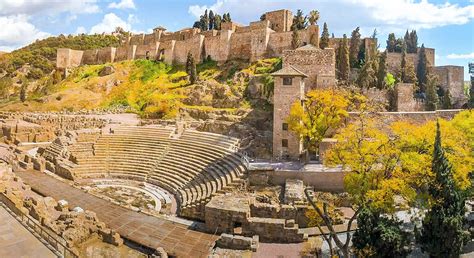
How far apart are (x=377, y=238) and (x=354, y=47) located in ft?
103

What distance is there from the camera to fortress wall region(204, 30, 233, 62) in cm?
4781

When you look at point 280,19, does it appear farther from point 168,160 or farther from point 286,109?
point 168,160

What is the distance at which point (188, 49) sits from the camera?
53188 millimetres

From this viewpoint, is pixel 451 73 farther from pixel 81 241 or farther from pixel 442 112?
pixel 81 241

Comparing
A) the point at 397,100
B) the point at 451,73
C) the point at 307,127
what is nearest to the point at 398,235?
the point at 307,127

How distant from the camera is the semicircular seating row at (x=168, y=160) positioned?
74.1 ft

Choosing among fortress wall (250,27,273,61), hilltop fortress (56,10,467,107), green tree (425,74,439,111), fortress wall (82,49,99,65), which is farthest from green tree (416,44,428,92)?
fortress wall (82,49,99,65)

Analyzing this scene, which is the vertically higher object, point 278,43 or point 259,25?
point 259,25

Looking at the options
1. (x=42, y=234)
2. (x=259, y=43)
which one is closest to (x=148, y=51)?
(x=259, y=43)

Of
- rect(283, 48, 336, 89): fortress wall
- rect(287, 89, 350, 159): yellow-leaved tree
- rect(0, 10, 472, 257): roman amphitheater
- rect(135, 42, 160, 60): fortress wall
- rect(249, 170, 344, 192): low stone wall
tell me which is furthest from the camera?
rect(135, 42, 160, 60): fortress wall

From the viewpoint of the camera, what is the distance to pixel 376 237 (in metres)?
13.4

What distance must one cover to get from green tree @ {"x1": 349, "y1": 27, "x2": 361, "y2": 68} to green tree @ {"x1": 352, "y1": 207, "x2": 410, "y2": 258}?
28557 mm

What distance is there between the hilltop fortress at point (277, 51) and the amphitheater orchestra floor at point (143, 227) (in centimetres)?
1968

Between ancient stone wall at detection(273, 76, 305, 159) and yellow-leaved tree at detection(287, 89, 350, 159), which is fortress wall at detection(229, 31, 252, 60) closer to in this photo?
ancient stone wall at detection(273, 76, 305, 159)
